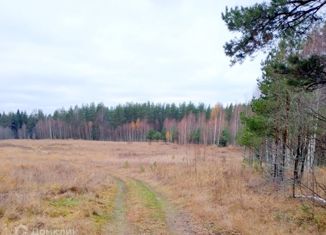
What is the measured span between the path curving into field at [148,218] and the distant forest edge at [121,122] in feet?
219

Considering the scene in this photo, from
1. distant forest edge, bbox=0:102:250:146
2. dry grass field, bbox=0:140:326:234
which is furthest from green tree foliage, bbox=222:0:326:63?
distant forest edge, bbox=0:102:250:146

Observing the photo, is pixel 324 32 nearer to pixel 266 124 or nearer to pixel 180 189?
pixel 266 124

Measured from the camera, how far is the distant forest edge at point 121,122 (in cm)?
8431

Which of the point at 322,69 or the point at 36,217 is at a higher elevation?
the point at 322,69

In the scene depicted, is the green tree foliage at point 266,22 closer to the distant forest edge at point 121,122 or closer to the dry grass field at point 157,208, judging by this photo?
the dry grass field at point 157,208

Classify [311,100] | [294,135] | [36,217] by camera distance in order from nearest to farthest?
1. [36,217]
2. [311,100]
3. [294,135]

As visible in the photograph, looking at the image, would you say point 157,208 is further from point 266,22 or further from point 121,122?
point 121,122

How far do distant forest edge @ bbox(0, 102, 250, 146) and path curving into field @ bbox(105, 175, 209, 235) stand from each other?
6670cm

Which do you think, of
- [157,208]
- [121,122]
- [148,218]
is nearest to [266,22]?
[148,218]

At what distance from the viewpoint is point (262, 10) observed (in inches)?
289

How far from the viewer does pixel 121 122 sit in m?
96.7

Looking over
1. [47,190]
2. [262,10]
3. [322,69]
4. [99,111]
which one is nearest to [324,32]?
[322,69]

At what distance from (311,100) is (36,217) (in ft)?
32.2

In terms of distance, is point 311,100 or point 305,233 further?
point 311,100
